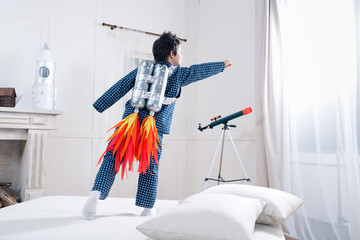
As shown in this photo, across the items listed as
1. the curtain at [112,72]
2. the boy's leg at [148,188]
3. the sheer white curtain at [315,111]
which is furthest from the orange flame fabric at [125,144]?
the curtain at [112,72]

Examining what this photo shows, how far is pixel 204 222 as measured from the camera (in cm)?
104

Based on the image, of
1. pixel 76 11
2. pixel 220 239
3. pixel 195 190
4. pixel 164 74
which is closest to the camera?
pixel 220 239

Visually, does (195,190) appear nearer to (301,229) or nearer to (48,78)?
(301,229)

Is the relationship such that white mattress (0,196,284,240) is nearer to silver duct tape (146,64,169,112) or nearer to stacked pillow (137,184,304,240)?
stacked pillow (137,184,304,240)

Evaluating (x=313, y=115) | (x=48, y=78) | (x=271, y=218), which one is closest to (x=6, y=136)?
(x=48, y=78)

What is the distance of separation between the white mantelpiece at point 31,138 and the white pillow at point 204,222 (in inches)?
70.3

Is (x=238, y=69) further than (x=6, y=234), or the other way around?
(x=238, y=69)

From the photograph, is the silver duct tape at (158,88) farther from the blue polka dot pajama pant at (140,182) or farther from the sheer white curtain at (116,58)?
the sheer white curtain at (116,58)

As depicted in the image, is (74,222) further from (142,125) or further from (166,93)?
(166,93)

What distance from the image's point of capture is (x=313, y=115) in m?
2.52

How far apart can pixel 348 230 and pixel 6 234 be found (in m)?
2.11

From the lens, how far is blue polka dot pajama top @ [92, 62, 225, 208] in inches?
66.1

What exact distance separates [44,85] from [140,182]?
153cm

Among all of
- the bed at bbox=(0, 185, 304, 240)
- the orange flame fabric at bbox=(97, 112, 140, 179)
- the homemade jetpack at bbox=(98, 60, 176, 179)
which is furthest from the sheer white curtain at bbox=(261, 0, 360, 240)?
the orange flame fabric at bbox=(97, 112, 140, 179)
